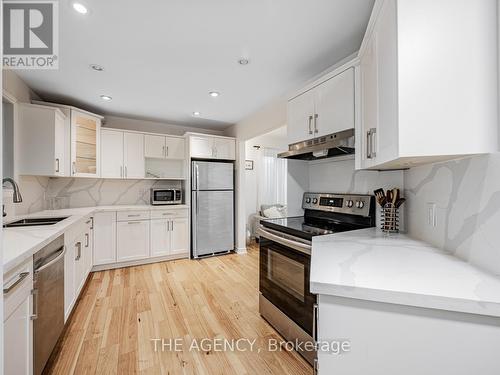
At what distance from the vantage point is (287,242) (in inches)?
66.9

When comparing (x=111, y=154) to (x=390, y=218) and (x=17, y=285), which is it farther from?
(x=390, y=218)

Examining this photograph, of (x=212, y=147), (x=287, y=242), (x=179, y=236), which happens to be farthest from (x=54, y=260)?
(x=212, y=147)

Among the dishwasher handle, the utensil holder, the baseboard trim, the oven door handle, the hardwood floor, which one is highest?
the utensil holder

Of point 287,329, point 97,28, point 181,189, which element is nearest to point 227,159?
point 181,189

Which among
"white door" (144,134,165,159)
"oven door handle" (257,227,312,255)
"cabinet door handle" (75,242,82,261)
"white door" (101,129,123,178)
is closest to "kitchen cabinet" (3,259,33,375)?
"cabinet door handle" (75,242,82,261)

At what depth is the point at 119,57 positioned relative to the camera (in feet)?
6.86

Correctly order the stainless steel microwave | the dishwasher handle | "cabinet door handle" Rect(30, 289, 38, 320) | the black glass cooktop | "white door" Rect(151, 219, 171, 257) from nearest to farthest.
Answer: "cabinet door handle" Rect(30, 289, 38, 320), the dishwasher handle, the black glass cooktop, "white door" Rect(151, 219, 171, 257), the stainless steel microwave

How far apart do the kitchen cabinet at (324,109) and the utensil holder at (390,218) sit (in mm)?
644

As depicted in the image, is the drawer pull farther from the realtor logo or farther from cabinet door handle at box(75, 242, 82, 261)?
the realtor logo

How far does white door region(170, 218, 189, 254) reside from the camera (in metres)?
3.81

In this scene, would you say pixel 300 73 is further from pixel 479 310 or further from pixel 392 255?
pixel 479 310

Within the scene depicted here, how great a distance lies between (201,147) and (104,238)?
2.00 m

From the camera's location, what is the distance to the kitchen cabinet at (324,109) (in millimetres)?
1735

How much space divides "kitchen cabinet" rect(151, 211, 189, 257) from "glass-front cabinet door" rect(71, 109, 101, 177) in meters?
1.16
